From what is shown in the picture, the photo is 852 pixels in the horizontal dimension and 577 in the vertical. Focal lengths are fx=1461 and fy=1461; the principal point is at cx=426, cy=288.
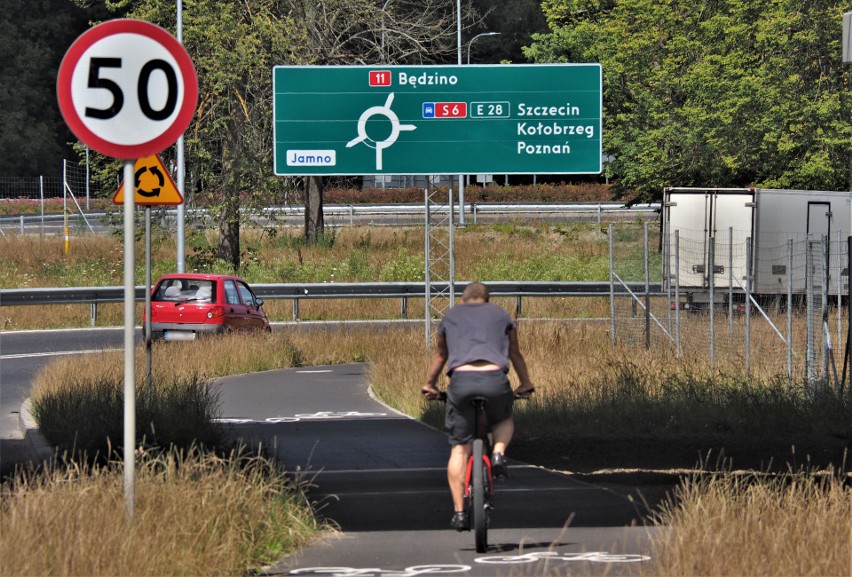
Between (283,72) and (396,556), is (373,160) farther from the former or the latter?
(396,556)

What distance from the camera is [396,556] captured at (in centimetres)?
781

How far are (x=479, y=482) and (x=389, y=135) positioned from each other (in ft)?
41.8

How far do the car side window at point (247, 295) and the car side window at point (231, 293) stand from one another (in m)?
0.29

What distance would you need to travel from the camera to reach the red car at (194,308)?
23719 mm

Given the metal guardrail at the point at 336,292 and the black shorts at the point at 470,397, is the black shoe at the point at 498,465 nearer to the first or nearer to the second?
the black shorts at the point at 470,397

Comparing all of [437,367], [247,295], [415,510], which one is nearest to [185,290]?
[247,295]

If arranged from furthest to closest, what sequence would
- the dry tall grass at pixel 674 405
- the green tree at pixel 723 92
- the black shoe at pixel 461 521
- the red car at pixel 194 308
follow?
1. the green tree at pixel 723 92
2. the red car at pixel 194 308
3. the black shoe at pixel 461 521
4. the dry tall grass at pixel 674 405

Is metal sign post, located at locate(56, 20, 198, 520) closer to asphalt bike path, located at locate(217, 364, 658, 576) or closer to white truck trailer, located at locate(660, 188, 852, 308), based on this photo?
asphalt bike path, located at locate(217, 364, 658, 576)

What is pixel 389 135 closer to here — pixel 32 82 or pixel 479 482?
pixel 479 482

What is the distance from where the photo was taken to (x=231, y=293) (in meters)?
24.6

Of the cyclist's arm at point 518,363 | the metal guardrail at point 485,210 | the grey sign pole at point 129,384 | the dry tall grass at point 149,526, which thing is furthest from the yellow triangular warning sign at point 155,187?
the metal guardrail at point 485,210

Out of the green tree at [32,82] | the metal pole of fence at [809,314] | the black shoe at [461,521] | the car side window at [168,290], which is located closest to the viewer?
the black shoe at [461,521]

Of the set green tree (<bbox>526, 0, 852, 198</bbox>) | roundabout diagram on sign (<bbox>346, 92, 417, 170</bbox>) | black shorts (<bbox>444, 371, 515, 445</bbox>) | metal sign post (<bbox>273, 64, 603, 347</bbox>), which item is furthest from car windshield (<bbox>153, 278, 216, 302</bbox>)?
green tree (<bbox>526, 0, 852, 198</bbox>)

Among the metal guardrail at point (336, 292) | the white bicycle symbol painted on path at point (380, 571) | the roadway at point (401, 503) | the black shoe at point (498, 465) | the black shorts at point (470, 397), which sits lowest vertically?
the roadway at point (401, 503)
